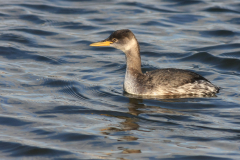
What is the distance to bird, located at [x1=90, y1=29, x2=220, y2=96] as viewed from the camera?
9484mm

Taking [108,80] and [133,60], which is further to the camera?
[108,80]

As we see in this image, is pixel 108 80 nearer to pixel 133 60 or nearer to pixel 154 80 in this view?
pixel 133 60

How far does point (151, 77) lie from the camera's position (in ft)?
31.5

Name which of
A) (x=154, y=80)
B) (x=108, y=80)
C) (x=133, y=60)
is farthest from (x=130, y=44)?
(x=108, y=80)

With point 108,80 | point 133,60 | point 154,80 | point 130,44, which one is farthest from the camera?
point 108,80

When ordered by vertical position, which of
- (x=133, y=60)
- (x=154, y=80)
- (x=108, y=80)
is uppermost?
(x=133, y=60)

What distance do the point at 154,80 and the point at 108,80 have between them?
167 cm

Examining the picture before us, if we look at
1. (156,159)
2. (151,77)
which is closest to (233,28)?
(151,77)

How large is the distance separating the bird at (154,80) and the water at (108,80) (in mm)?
263

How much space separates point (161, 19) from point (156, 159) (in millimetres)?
11273

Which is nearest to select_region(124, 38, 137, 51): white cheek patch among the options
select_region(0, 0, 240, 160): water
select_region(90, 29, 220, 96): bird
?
select_region(90, 29, 220, 96): bird

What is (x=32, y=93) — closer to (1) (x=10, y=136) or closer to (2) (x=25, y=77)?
(2) (x=25, y=77)

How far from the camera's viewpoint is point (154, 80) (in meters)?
9.53

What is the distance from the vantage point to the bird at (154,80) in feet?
31.1
